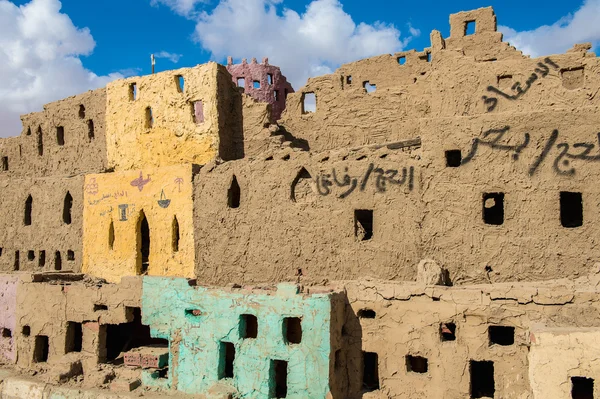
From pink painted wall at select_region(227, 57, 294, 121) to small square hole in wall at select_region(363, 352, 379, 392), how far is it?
21236 mm

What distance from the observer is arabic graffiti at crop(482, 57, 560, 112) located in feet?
43.5

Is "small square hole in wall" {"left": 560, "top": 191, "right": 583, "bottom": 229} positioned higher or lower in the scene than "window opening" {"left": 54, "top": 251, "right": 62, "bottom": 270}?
higher

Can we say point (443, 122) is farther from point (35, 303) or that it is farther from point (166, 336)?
point (35, 303)

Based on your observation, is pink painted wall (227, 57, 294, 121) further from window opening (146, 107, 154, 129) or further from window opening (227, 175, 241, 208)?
window opening (227, 175, 241, 208)

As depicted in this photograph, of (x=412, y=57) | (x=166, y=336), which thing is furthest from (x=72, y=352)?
(x=412, y=57)

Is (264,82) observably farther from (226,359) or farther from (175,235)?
(226,359)

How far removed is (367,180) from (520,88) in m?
4.26

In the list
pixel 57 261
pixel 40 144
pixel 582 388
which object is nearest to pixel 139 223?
pixel 57 261

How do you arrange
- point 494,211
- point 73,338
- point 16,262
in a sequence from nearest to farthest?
point 73,338
point 494,211
point 16,262

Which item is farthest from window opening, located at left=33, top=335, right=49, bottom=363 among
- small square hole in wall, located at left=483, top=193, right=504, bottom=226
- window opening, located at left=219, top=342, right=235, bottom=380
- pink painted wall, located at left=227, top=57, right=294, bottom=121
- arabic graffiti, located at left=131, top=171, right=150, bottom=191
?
pink painted wall, located at left=227, top=57, right=294, bottom=121

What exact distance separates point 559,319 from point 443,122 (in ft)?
16.4

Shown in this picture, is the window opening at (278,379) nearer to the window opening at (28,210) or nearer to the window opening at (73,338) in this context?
the window opening at (73,338)

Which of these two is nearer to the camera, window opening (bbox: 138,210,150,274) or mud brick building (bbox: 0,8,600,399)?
mud brick building (bbox: 0,8,600,399)

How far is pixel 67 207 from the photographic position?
1998 centimetres
